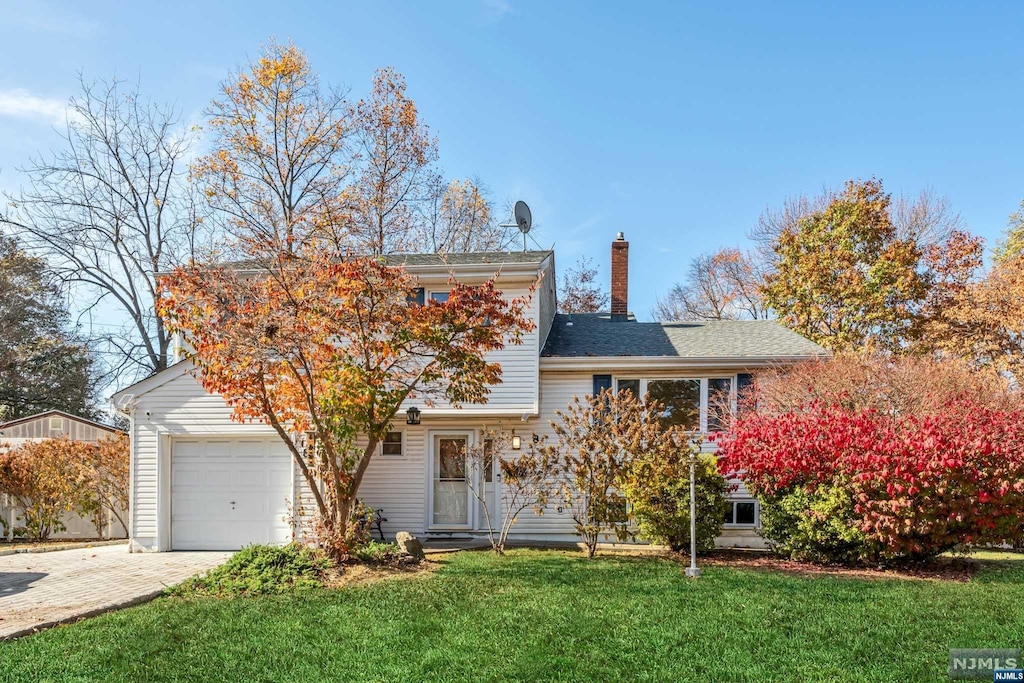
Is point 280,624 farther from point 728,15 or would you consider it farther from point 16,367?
point 16,367

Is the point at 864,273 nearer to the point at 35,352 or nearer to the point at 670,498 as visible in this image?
the point at 670,498

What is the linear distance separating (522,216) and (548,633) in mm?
12719

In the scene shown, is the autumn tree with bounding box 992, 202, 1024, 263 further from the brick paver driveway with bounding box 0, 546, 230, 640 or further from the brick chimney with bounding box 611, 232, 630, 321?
the brick paver driveway with bounding box 0, 546, 230, 640

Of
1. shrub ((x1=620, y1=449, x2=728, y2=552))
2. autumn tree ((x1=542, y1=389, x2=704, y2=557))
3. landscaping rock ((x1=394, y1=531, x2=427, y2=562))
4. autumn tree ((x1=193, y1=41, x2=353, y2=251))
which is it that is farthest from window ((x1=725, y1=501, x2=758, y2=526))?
autumn tree ((x1=193, y1=41, x2=353, y2=251))

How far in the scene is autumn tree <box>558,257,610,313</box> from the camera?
29609 mm

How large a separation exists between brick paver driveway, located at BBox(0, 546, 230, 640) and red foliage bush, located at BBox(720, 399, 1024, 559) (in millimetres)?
9574

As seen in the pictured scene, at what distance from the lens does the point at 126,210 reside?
2195 centimetres

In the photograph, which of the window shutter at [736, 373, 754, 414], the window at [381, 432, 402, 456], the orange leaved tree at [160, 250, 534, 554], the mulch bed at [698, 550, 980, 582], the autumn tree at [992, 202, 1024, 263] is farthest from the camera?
the autumn tree at [992, 202, 1024, 263]

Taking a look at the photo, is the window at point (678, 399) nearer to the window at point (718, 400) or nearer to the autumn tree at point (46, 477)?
the window at point (718, 400)

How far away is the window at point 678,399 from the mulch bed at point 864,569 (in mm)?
2964

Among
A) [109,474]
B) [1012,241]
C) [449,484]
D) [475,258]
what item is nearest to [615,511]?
[449,484]

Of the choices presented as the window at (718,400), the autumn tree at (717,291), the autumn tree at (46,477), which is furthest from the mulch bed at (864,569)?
the autumn tree at (717,291)

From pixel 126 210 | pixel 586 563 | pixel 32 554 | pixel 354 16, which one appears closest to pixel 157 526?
pixel 32 554

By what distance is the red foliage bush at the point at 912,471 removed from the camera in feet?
29.5
